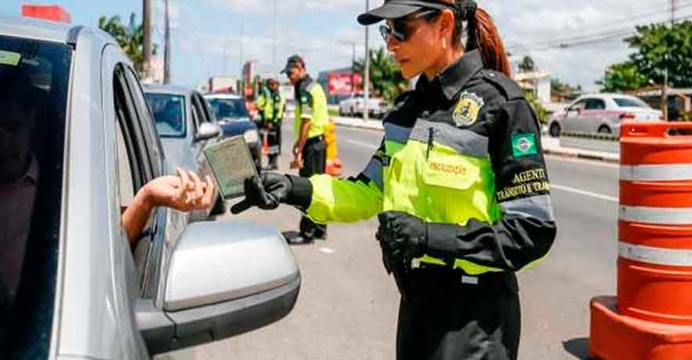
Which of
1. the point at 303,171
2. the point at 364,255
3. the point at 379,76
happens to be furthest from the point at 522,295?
the point at 379,76

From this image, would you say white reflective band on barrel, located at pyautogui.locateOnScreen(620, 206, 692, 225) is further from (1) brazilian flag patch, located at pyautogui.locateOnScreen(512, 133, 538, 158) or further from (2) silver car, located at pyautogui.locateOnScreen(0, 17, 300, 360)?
(2) silver car, located at pyautogui.locateOnScreen(0, 17, 300, 360)

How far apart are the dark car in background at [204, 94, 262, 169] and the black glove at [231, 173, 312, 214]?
40.6 feet

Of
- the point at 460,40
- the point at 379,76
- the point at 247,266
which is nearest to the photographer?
the point at 247,266

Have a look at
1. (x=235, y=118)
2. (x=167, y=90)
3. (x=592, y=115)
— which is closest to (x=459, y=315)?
(x=167, y=90)

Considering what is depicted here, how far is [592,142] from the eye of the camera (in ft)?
76.8

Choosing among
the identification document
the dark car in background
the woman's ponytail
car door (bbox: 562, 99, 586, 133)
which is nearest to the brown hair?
the woman's ponytail

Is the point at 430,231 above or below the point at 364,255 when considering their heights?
above

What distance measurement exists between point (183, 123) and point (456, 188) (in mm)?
7214

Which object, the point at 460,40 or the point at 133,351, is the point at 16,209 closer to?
the point at 133,351

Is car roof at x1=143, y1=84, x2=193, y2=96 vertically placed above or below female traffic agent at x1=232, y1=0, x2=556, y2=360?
above

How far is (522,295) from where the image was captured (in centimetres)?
643

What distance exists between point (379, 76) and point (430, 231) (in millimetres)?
85387

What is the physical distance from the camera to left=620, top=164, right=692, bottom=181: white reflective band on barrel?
408cm

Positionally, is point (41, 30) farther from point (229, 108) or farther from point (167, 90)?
point (229, 108)
